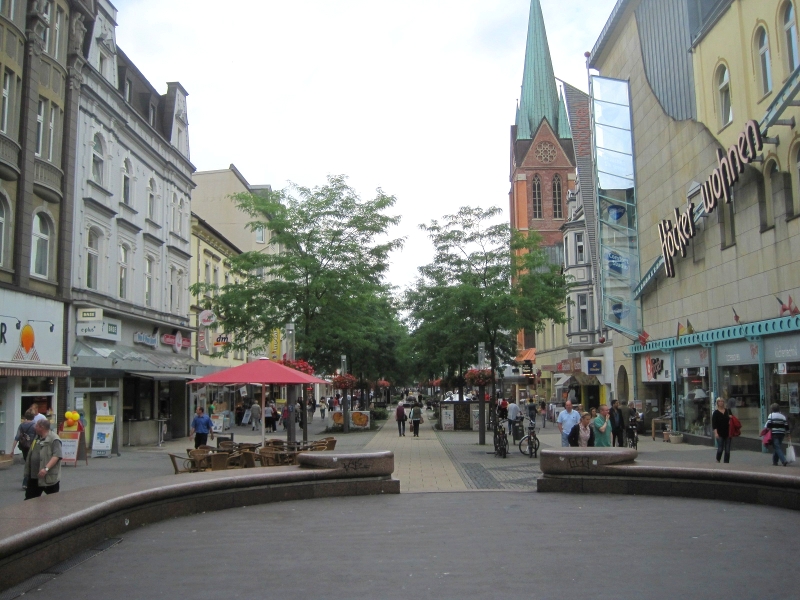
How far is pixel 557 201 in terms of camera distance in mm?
91562

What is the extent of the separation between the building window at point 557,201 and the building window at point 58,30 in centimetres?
7299

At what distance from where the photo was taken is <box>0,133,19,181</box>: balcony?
813 inches

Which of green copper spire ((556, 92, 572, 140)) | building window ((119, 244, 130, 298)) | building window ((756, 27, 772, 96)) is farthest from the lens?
green copper spire ((556, 92, 572, 140))

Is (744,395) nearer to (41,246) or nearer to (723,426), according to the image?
(723,426)

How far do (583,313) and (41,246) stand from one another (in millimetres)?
34394

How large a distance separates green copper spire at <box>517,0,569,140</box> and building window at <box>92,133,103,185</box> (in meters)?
72.6

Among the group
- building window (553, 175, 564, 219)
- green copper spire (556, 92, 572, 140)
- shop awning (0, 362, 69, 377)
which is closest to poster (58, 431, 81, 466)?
shop awning (0, 362, 69, 377)

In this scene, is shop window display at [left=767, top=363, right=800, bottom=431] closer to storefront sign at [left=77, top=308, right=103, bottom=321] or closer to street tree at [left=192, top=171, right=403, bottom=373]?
street tree at [left=192, top=171, right=403, bottom=373]

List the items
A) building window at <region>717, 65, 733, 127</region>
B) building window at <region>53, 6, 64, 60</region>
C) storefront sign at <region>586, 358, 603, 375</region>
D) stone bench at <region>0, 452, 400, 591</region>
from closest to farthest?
stone bench at <region>0, 452, 400, 591</region>, building window at <region>53, 6, 64, 60</region>, building window at <region>717, 65, 733, 127</region>, storefront sign at <region>586, 358, 603, 375</region>

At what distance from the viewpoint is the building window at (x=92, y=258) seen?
1029 inches

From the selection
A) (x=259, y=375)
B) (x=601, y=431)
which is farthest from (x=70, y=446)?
(x=601, y=431)

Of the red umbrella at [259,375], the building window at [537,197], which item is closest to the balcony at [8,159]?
the red umbrella at [259,375]

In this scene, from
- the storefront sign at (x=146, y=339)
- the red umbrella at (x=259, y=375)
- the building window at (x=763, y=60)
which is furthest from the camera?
the storefront sign at (x=146, y=339)

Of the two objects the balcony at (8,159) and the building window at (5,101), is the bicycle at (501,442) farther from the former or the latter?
the building window at (5,101)
